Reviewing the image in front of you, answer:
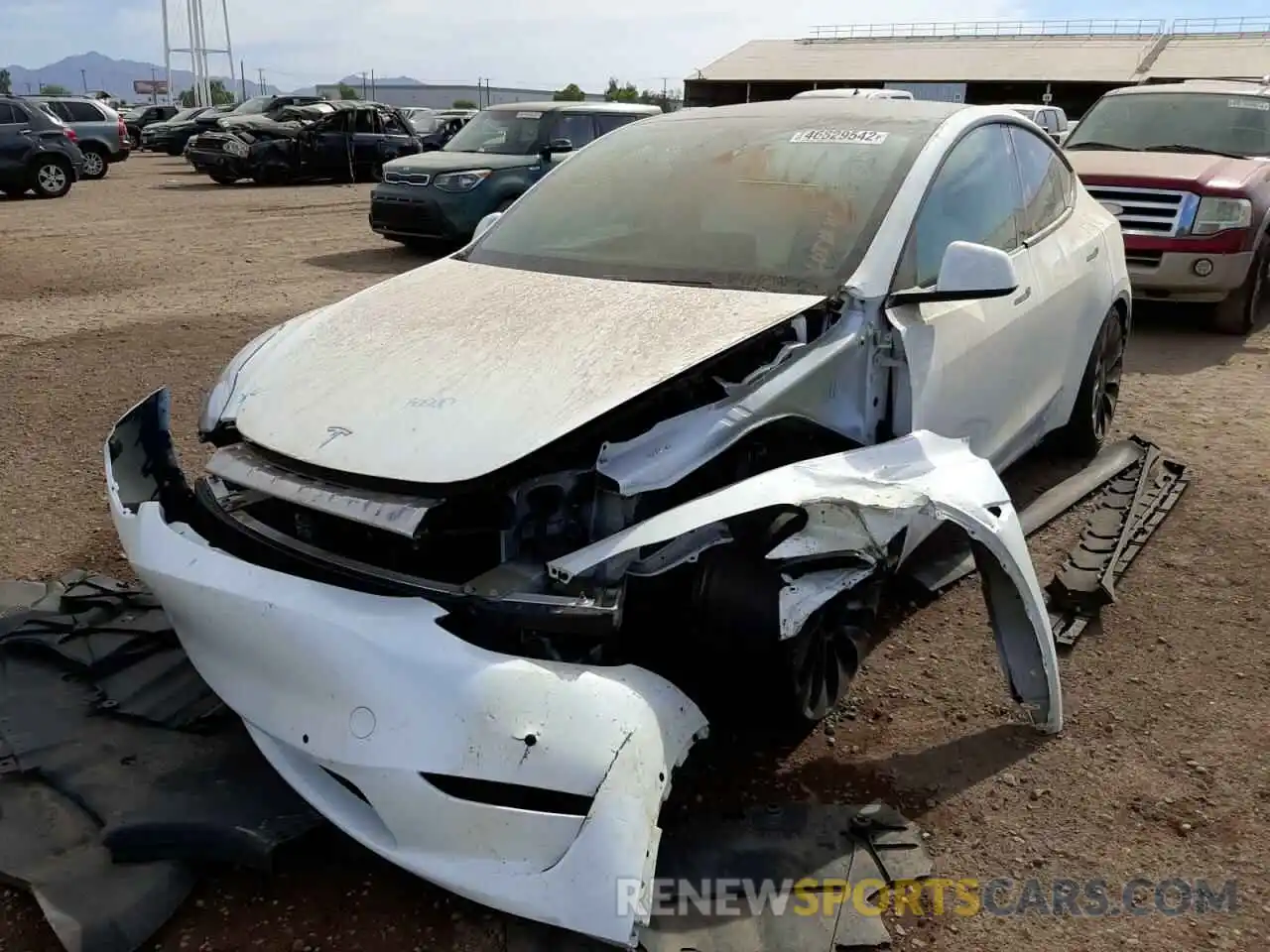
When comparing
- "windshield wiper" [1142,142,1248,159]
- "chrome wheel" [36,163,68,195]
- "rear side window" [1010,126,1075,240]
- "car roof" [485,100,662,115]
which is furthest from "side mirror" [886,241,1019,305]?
"chrome wheel" [36,163,68,195]

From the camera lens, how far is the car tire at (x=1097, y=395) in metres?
4.80

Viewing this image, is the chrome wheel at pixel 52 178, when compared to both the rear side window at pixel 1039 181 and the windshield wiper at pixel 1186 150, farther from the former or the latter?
the rear side window at pixel 1039 181

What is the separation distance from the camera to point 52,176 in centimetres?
1730

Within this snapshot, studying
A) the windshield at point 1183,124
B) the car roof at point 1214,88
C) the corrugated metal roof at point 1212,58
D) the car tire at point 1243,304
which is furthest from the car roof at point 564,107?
the corrugated metal roof at point 1212,58

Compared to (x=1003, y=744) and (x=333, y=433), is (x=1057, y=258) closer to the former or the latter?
(x=1003, y=744)

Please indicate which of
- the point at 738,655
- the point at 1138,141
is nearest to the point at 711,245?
the point at 738,655

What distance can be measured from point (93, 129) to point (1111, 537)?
22.4 m

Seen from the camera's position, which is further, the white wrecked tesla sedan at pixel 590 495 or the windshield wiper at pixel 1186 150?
the windshield wiper at pixel 1186 150

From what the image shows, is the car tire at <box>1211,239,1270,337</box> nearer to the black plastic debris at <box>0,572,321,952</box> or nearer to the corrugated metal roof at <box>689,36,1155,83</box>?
the black plastic debris at <box>0,572,321,952</box>

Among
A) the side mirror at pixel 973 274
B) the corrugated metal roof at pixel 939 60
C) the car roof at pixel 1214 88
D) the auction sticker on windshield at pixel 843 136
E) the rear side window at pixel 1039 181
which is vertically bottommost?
the side mirror at pixel 973 274

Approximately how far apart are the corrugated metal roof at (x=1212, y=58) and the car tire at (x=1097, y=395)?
154 ft

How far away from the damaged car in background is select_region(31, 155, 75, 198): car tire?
8.96 ft

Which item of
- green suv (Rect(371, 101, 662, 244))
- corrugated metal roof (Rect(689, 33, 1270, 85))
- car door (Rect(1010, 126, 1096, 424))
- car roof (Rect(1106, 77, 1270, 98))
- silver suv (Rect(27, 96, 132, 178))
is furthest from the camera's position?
corrugated metal roof (Rect(689, 33, 1270, 85))

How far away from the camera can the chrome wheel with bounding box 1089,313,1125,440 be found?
4.86 m
